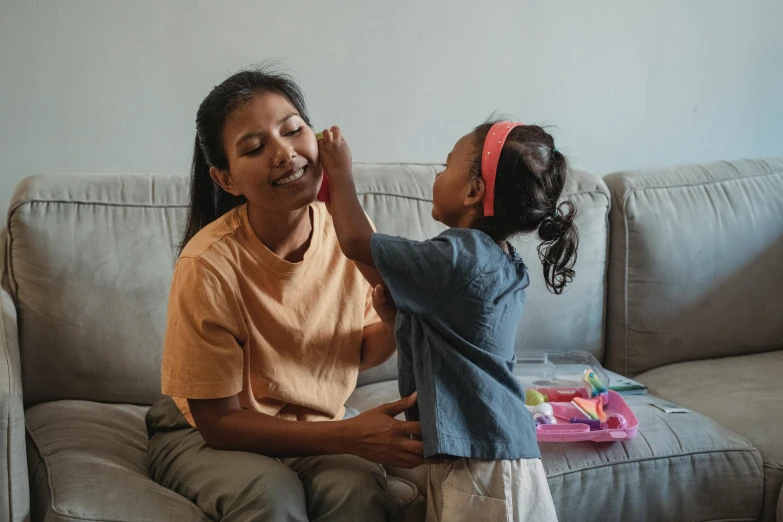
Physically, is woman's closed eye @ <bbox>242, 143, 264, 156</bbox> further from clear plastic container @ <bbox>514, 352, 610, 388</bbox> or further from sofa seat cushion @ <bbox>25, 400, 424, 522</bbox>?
clear plastic container @ <bbox>514, 352, 610, 388</bbox>

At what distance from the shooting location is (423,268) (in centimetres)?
123

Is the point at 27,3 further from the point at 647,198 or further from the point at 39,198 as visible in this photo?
the point at 647,198

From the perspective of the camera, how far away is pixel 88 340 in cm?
178

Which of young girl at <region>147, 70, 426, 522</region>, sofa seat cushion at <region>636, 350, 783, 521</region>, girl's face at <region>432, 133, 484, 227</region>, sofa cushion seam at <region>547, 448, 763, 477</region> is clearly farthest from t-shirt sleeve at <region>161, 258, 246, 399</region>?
sofa seat cushion at <region>636, 350, 783, 521</region>

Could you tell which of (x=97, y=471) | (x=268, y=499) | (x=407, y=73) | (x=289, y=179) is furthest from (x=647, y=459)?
(x=407, y=73)

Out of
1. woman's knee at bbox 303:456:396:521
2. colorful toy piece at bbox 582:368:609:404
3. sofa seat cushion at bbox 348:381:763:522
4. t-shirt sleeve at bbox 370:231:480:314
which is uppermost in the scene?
t-shirt sleeve at bbox 370:231:480:314

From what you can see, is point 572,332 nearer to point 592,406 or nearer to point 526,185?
point 592,406

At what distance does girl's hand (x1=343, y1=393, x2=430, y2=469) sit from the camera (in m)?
1.32

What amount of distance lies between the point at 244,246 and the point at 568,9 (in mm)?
1545

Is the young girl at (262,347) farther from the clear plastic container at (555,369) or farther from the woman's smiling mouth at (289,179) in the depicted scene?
the clear plastic container at (555,369)

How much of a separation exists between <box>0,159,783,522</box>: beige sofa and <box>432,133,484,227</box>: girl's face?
0.51 meters

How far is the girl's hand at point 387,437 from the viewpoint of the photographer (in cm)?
132

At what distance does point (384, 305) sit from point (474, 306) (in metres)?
0.23

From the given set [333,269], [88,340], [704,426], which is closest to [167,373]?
[333,269]
